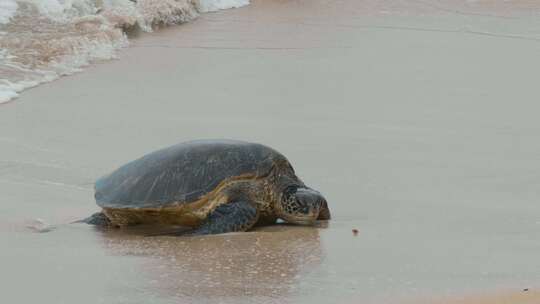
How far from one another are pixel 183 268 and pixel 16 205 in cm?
160

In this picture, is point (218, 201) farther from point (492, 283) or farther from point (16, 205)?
point (492, 283)

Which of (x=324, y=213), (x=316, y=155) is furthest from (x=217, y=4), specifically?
(x=324, y=213)

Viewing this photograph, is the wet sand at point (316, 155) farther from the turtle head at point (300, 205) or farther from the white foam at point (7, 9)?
the white foam at point (7, 9)

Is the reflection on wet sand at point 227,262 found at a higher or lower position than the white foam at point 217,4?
lower

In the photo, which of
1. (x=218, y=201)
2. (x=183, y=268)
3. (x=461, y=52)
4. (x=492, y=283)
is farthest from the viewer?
(x=461, y=52)

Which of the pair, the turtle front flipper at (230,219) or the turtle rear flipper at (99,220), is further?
the turtle rear flipper at (99,220)

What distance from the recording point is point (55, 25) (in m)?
11.9

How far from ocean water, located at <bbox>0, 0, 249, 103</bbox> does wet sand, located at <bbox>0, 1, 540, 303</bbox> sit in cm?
28

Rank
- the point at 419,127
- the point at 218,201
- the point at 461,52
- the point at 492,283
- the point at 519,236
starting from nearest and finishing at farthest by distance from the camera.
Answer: the point at 492,283, the point at 519,236, the point at 218,201, the point at 419,127, the point at 461,52

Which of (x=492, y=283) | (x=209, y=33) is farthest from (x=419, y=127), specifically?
(x=209, y=33)

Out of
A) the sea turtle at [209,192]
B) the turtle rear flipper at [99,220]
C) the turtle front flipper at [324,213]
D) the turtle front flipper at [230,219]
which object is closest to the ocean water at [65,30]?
the turtle rear flipper at [99,220]

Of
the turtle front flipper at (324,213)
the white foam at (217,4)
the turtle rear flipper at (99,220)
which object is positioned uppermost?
the white foam at (217,4)

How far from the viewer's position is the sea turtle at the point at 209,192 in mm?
4938

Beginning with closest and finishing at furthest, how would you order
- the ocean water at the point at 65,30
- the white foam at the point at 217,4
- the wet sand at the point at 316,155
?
1. the wet sand at the point at 316,155
2. the ocean water at the point at 65,30
3. the white foam at the point at 217,4
